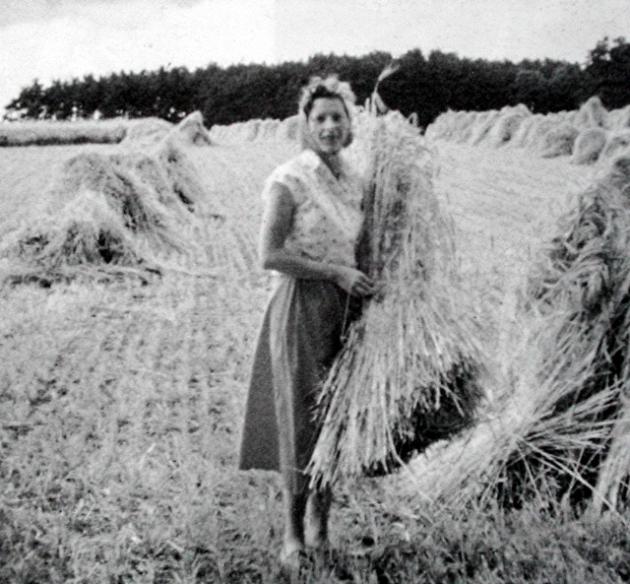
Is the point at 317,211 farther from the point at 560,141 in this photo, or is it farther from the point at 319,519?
the point at 560,141

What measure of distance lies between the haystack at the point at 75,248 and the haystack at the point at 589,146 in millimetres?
11362

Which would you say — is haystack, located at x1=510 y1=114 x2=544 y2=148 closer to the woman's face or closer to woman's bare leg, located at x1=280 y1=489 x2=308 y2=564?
the woman's face

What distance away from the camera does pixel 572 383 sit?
3.27 m

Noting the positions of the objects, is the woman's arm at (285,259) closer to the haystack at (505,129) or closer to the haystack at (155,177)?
the haystack at (155,177)

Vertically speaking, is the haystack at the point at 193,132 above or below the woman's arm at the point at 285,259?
above

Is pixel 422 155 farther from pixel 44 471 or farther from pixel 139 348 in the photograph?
pixel 139 348

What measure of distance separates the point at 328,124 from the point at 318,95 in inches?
4.2

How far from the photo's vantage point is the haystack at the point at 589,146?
17.1 m

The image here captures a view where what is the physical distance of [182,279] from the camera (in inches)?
300

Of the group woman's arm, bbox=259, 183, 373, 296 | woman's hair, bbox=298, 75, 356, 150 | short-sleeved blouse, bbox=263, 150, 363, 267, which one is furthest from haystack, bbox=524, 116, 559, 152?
woman's arm, bbox=259, 183, 373, 296

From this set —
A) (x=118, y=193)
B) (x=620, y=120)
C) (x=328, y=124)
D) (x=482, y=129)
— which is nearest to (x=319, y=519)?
(x=328, y=124)

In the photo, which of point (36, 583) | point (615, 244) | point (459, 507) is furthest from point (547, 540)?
point (36, 583)

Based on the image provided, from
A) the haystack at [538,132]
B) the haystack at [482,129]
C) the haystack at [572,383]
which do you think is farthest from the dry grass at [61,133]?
the haystack at [572,383]

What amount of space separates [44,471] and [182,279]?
4091 mm
